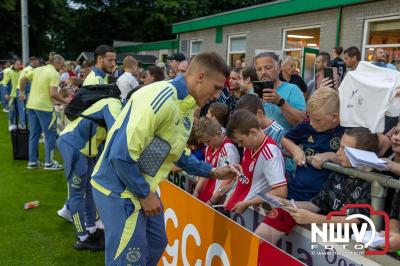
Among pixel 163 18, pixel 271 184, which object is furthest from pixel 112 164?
pixel 163 18

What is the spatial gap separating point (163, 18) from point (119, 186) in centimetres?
3665

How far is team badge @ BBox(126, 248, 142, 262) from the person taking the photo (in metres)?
2.60

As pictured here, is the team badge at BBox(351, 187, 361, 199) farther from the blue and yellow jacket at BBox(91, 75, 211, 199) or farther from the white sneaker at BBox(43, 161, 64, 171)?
the white sneaker at BBox(43, 161, 64, 171)

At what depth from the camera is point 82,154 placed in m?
4.55

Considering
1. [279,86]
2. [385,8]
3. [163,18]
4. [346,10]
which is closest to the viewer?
[279,86]

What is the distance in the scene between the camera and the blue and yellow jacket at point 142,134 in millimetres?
2377

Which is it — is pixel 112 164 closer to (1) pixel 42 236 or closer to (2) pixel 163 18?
(1) pixel 42 236

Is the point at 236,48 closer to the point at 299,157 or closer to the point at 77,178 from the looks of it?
the point at 77,178

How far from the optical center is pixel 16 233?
509 centimetres

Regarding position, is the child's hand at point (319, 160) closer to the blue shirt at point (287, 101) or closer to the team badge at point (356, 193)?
the team badge at point (356, 193)

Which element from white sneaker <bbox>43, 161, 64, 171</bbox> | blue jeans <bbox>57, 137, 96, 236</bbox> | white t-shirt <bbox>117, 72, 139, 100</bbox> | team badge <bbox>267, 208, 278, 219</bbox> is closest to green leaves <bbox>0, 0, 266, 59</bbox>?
white sneaker <bbox>43, 161, 64, 171</bbox>

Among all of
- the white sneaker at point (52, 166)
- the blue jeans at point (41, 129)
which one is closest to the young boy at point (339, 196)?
the blue jeans at point (41, 129)

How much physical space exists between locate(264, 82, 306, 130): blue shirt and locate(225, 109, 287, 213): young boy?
1.20 meters

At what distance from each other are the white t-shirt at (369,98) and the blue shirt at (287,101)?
0.72 m
